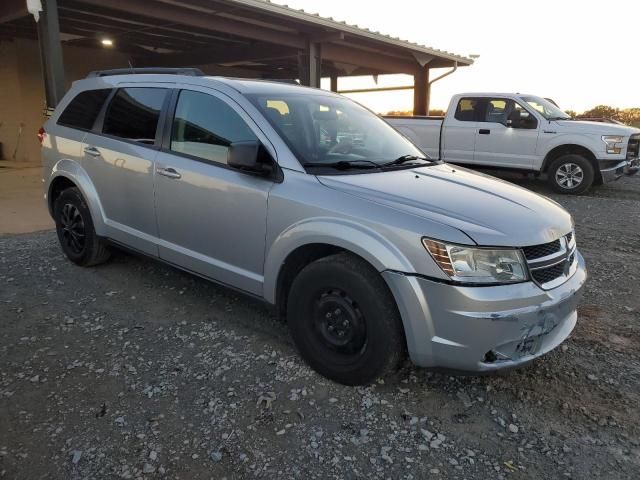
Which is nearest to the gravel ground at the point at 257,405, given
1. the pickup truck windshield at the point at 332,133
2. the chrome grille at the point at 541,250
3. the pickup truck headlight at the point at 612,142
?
the chrome grille at the point at 541,250

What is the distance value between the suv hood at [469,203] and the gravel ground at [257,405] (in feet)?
3.21

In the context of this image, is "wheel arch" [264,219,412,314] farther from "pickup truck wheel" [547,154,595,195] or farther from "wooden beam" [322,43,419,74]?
"wooden beam" [322,43,419,74]

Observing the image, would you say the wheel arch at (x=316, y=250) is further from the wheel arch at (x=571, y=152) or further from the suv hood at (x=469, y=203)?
the wheel arch at (x=571, y=152)

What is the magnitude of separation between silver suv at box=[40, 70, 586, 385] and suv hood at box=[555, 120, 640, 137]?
6.88 metres

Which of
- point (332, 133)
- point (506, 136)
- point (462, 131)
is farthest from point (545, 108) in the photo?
point (332, 133)

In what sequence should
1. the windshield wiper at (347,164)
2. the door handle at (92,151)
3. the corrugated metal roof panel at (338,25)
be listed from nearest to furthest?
the windshield wiper at (347,164)
the door handle at (92,151)
the corrugated metal roof panel at (338,25)

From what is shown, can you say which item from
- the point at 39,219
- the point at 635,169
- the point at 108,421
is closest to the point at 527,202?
the point at 108,421

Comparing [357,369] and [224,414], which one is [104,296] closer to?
[224,414]

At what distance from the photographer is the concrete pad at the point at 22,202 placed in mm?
6680

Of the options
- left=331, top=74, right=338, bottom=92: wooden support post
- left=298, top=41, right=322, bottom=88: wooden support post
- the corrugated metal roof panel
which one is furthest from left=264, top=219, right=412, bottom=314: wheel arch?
left=331, top=74, right=338, bottom=92: wooden support post

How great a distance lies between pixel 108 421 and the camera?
2623 millimetres

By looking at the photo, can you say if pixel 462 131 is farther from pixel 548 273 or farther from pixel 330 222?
→ pixel 330 222

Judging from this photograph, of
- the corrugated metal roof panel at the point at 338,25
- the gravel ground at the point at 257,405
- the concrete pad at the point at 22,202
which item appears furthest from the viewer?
the corrugated metal roof panel at the point at 338,25

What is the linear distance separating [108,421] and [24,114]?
13.3m
